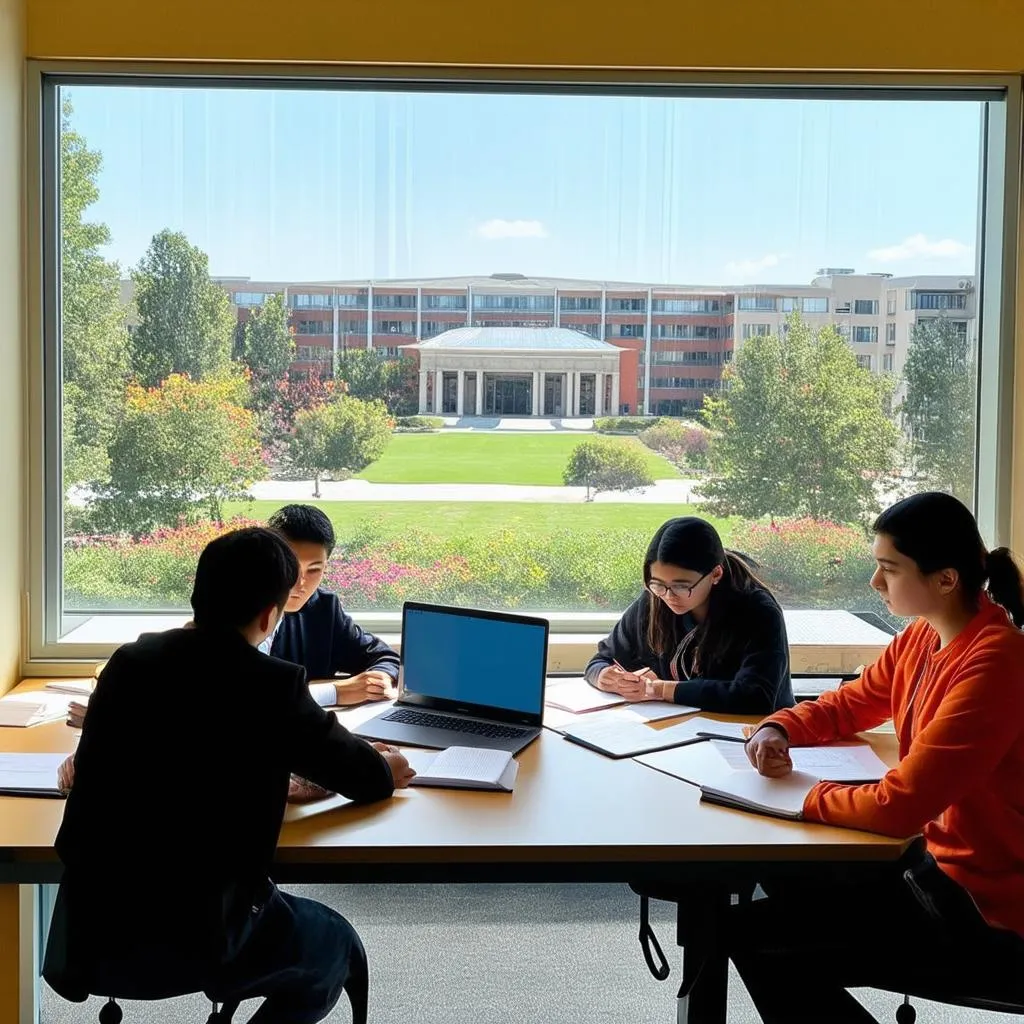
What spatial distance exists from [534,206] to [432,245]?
357 mm

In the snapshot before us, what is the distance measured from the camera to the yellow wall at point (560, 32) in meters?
3.28

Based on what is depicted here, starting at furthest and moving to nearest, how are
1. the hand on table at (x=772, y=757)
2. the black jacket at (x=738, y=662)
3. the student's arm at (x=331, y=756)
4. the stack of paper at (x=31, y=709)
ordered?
the black jacket at (x=738, y=662) < the stack of paper at (x=31, y=709) < the hand on table at (x=772, y=757) < the student's arm at (x=331, y=756)

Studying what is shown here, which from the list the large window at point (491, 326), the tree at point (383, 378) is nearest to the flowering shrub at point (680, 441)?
the large window at point (491, 326)

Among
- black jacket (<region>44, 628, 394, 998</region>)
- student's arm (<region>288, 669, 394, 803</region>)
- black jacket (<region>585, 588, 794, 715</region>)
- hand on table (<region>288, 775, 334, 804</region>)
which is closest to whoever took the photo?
black jacket (<region>44, 628, 394, 998</region>)

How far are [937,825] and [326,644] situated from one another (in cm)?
169

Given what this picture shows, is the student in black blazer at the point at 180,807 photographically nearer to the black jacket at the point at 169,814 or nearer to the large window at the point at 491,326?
the black jacket at the point at 169,814

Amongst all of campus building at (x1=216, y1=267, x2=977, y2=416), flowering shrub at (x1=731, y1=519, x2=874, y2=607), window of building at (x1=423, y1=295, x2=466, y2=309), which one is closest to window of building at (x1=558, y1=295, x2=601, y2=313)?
campus building at (x1=216, y1=267, x2=977, y2=416)

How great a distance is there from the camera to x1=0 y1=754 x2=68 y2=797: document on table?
85.7 inches

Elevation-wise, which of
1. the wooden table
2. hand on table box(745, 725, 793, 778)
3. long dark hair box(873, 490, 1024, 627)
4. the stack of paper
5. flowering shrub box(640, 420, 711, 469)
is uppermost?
flowering shrub box(640, 420, 711, 469)

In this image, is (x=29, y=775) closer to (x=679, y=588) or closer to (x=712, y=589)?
(x=679, y=588)

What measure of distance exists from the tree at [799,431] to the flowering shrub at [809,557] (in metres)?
0.05

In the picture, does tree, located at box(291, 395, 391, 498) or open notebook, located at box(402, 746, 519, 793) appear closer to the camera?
open notebook, located at box(402, 746, 519, 793)

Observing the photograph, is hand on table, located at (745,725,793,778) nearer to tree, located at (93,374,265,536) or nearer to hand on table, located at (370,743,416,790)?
hand on table, located at (370,743,416,790)

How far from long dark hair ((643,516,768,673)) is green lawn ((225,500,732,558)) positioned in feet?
1.91
